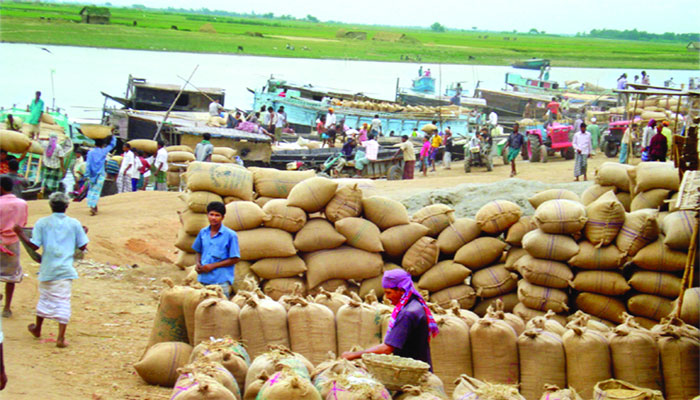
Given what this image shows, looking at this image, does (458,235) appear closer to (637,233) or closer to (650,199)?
(637,233)

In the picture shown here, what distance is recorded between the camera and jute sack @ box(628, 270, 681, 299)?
6.83m

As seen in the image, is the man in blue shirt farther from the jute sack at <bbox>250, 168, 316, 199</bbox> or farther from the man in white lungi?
the jute sack at <bbox>250, 168, 316, 199</bbox>

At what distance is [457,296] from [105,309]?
3.40 metres

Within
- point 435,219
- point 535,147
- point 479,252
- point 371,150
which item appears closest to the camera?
point 479,252

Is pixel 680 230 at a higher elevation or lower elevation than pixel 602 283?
higher

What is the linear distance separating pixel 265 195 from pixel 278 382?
451 centimetres

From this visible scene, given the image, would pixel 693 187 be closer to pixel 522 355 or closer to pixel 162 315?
pixel 522 355

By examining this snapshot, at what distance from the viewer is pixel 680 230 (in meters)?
6.61

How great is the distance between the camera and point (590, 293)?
23.4ft

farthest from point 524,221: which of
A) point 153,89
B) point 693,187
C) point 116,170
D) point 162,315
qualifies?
point 153,89

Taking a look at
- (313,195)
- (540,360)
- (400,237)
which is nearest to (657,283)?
(540,360)

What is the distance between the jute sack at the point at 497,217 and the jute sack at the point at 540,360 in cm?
237

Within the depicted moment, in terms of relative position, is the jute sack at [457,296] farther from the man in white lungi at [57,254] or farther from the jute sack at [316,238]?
the man in white lungi at [57,254]

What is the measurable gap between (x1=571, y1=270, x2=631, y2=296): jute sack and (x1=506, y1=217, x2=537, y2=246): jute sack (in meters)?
0.67
